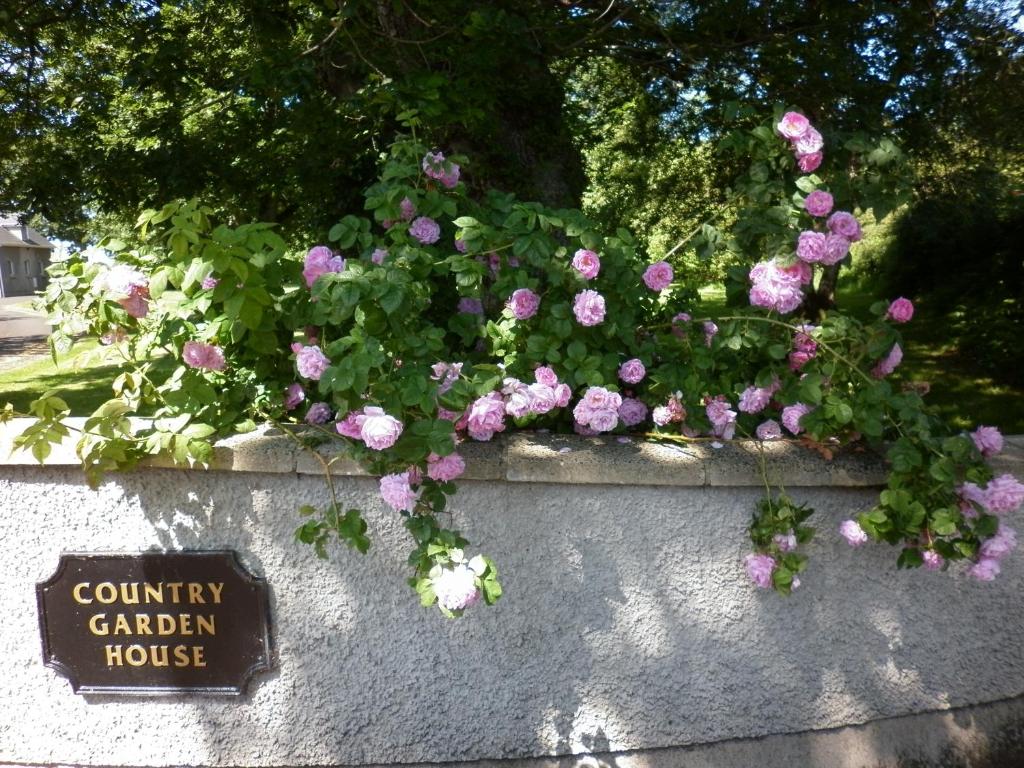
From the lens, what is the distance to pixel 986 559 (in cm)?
277

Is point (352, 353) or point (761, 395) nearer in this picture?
point (352, 353)

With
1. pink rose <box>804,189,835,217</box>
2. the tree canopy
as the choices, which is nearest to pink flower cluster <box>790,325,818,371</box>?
pink rose <box>804,189,835,217</box>

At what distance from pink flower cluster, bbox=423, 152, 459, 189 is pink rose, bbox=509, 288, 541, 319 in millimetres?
568

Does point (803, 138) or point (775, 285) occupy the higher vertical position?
point (803, 138)

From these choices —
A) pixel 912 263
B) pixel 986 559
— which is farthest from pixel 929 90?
pixel 912 263

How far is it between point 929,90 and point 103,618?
18.2ft

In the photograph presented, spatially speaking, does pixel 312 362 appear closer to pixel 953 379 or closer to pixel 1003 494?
pixel 1003 494

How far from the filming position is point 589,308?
283cm

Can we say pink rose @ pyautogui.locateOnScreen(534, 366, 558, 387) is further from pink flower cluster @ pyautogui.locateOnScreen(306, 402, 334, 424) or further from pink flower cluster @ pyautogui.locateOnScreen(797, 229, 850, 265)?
pink flower cluster @ pyautogui.locateOnScreen(797, 229, 850, 265)

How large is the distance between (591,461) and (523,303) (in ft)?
1.81

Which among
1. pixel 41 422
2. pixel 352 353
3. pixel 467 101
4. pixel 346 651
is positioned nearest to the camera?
pixel 352 353

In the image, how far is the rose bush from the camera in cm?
268

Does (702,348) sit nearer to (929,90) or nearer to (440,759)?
(440,759)

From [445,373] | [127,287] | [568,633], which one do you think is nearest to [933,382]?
[568,633]
